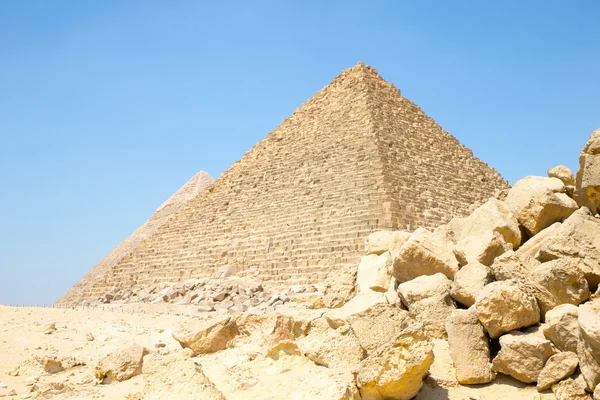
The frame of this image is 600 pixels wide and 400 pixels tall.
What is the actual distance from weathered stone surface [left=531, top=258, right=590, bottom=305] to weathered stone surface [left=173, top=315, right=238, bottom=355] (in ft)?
8.02

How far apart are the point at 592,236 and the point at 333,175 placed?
1812 cm

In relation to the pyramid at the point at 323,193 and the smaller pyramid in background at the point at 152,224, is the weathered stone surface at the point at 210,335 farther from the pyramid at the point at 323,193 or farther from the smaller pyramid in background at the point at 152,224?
the smaller pyramid in background at the point at 152,224

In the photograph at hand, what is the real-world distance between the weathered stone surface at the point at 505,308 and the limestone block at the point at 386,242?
2.02 m

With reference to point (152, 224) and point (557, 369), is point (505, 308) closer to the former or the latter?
point (557, 369)

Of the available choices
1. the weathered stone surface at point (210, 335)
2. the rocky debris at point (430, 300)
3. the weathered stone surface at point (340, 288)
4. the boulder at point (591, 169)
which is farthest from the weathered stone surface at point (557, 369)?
the weathered stone surface at point (210, 335)

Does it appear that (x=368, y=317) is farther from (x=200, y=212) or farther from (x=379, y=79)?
(x=379, y=79)

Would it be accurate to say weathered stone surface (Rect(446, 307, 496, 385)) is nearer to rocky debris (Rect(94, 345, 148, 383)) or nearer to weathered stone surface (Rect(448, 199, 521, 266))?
weathered stone surface (Rect(448, 199, 521, 266))

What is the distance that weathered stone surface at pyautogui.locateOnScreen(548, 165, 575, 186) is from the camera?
552cm

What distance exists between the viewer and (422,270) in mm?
4746

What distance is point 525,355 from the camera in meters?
3.56

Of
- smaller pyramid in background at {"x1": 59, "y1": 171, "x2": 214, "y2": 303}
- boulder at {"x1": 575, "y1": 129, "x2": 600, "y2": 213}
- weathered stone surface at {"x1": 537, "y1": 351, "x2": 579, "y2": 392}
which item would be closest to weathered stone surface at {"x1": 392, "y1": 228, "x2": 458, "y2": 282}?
boulder at {"x1": 575, "y1": 129, "x2": 600, "y2": 213}

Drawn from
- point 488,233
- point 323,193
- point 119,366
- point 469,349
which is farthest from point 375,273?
point 323,193

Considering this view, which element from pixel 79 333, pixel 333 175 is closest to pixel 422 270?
pixel 79 333

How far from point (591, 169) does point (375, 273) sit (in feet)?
6.62
